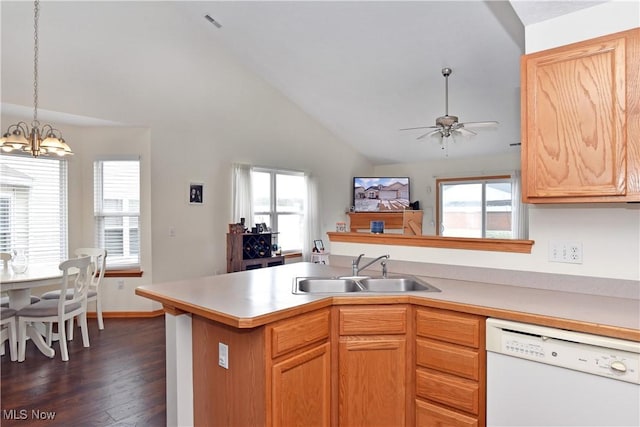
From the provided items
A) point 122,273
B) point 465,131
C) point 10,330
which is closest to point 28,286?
point 10,330

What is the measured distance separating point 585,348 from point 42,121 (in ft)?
17.4

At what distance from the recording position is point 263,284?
7.30ft

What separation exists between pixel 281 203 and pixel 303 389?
491 centimetres

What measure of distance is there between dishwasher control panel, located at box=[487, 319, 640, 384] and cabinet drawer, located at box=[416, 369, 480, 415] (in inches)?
8.8

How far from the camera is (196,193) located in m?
5.20

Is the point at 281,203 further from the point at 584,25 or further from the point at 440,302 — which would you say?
the point at 584,25

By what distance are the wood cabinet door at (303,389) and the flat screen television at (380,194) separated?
5.82 metres

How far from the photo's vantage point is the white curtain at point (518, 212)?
6543mm

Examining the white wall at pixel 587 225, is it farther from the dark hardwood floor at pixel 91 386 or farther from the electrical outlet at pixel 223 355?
the dark hardwood floor at pixel 91 386

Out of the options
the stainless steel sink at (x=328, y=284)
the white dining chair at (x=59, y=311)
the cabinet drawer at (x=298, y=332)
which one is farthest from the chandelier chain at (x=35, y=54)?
the cabinet drawer at (x=298, y=332)

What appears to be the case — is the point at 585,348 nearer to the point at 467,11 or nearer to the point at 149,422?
the point at 149,422

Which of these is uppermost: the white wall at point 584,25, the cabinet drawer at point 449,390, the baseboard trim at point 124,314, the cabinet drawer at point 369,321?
the white wall at point 584,25

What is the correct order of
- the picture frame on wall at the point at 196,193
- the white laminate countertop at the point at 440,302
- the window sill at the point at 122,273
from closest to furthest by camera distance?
1. the white laminate countertop at the point at 440,302
2. the window sill at the point at 122,273
3. the picture frame on wall at the point at 196,193

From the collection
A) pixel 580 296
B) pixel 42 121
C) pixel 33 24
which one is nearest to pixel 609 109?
pixel 580 296
